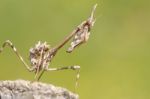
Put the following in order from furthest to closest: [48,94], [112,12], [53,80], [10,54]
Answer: [112,12], [10,54], [53,80], [48,94]

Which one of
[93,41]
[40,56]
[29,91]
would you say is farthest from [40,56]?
[93,41]

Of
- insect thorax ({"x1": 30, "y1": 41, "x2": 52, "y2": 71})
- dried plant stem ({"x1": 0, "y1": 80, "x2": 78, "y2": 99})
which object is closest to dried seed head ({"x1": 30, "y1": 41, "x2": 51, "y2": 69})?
insect thorax ({"x1": 30, "y1": 41, "x2": 52, "y2": 71})

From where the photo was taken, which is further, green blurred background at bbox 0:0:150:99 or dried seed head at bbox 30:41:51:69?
green blurred background at bbox 0:0:150:99

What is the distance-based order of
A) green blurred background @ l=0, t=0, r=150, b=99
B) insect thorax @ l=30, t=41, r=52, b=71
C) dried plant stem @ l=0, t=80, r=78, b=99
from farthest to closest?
green blurred background @ l=0, t=0, r=150, b=99 → insect thorax @ l=30, t=41, r=52, b=71 → dried plant stem @ l=0, t=80, r=78, b=99

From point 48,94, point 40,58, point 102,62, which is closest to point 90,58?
point 102,62

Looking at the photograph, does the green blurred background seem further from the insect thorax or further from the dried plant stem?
the dried plant stem

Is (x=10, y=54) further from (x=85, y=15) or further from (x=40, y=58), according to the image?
(x=40, y=58)
